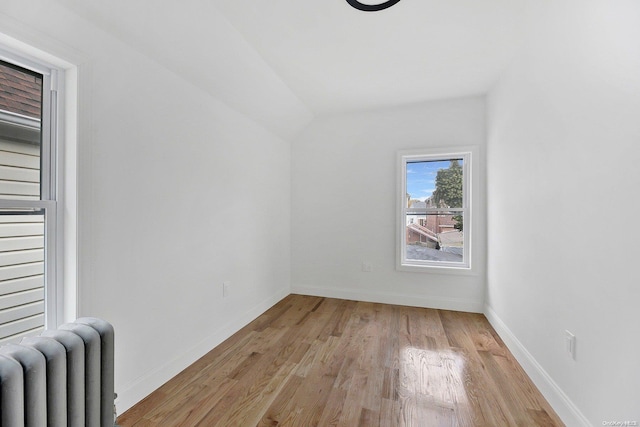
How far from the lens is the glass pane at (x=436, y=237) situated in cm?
331

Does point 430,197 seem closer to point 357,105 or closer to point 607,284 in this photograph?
point 357,105

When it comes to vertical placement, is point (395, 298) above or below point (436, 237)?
below

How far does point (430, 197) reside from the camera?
11.2ft

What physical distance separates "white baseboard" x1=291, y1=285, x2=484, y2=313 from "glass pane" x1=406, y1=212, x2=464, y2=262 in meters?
0.48

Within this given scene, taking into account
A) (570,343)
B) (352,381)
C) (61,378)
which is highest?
(61,378)

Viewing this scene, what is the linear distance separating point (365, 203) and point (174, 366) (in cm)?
259

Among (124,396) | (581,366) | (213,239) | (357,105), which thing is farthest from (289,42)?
(581,366)

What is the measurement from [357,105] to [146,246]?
2.75 meters

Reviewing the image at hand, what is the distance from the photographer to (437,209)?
11.1 feet

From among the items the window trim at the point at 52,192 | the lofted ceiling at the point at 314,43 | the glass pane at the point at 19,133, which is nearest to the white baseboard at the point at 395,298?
the lofted ceiling at the point at 314,43

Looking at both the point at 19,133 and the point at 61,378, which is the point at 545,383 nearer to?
the point at 61,378

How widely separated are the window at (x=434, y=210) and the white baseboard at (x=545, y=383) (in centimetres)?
98

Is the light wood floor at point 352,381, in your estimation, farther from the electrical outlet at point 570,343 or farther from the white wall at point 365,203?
the white wall at point 365,203

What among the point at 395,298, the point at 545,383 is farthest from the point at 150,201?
the point at 395,298
